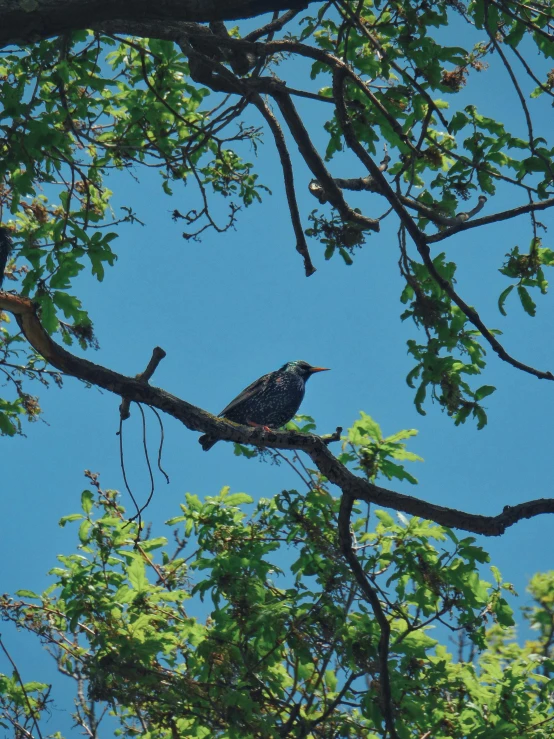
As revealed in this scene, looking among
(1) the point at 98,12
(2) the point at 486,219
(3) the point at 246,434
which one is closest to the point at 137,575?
(3) the point at 246,434

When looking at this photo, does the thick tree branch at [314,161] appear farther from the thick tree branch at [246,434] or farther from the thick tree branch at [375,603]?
the thick tree branch at [375,603]

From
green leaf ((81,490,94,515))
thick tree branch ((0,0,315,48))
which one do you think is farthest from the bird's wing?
thick tree branch ((0,0,315,48))

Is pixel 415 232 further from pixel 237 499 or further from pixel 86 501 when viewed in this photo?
pixel 86 501

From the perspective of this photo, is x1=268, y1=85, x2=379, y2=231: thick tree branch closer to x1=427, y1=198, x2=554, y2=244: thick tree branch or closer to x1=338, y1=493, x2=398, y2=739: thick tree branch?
x1=427, y1=198, x2=554, y2=244: thick tree branch

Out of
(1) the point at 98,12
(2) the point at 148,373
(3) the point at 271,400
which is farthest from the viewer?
(3) the point at 271,400

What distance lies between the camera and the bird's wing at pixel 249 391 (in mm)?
7234

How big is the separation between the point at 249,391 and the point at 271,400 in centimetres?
32

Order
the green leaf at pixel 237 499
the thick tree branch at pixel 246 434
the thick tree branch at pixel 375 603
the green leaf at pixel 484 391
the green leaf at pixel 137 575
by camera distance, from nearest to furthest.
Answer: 1. the thick tree branch at pixel 246 434
2. the thick tree branch at pixel 375 603
3. the green leaf at pixel 484 391
4. the green leaf at pixel 137 575
5. the green leaf at pixel 237 499

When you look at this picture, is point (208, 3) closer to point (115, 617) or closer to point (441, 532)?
point (441, 532)

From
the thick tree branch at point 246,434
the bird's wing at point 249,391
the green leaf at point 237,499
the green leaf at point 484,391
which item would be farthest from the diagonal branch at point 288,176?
the bird's wing at point 249,391

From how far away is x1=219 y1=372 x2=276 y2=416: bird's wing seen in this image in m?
7.23

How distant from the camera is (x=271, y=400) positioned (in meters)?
7.08

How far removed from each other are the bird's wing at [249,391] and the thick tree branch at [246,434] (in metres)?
2.73

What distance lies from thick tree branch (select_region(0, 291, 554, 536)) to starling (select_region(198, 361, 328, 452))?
2418 millimetres
